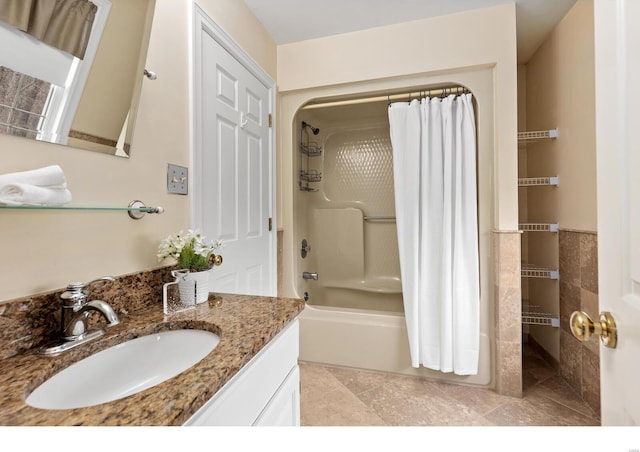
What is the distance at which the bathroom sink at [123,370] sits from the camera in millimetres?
615

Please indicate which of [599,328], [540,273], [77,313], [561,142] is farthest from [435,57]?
[77,313]

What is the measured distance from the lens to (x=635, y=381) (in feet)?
1.58

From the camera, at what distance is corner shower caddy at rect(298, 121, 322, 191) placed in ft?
8.70

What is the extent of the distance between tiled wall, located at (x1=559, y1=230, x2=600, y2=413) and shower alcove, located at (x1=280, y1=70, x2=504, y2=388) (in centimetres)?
47

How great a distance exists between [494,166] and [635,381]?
158cm

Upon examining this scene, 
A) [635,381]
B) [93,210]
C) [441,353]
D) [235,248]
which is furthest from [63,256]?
[441,353]

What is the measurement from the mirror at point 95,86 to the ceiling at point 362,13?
1043 millimetres

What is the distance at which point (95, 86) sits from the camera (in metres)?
0.88

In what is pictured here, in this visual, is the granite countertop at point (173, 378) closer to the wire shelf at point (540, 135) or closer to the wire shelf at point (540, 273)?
the wire shelf at point (540, 273)

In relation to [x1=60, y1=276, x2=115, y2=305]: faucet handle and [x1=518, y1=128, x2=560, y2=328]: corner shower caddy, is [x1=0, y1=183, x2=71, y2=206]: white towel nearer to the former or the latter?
[x1=60, y1=276, x2=115, y2=305]: faucet handle

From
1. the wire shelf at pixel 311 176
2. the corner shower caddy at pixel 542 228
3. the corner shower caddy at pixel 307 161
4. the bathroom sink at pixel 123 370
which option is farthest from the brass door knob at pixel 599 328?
the wire shelf at pixel 311 176

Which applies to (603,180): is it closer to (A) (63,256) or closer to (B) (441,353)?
(A) (63,256)

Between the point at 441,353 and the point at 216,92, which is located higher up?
the point at 216,92

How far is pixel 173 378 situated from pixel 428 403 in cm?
165
